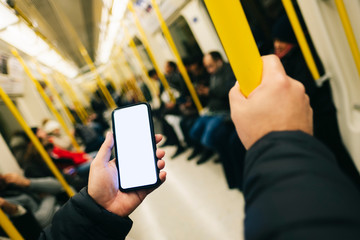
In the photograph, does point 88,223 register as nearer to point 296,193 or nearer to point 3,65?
point 296,193

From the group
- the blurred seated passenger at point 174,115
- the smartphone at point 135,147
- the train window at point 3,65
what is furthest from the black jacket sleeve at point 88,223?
the train window at point 3,65

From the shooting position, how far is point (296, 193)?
0.32m

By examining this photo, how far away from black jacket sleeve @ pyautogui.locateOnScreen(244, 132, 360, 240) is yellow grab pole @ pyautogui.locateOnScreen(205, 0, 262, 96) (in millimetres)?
160

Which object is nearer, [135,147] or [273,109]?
[273,109]

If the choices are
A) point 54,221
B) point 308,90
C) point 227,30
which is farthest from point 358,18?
point 54,221

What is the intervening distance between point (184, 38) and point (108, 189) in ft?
10.9

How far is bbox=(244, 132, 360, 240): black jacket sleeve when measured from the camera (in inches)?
11.4

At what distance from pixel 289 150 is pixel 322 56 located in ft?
5.35

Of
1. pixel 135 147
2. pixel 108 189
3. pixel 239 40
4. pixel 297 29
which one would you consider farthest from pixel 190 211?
pixel 297 29

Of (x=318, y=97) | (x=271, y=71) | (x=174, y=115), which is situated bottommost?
(x=318, y=97)

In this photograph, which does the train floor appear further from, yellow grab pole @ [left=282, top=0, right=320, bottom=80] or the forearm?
the forearm

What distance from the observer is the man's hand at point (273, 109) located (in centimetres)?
42

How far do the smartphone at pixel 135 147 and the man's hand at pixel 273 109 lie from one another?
1.19 ft

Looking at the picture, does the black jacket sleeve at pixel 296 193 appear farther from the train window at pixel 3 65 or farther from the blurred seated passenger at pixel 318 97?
the train window at pixel 3 65
